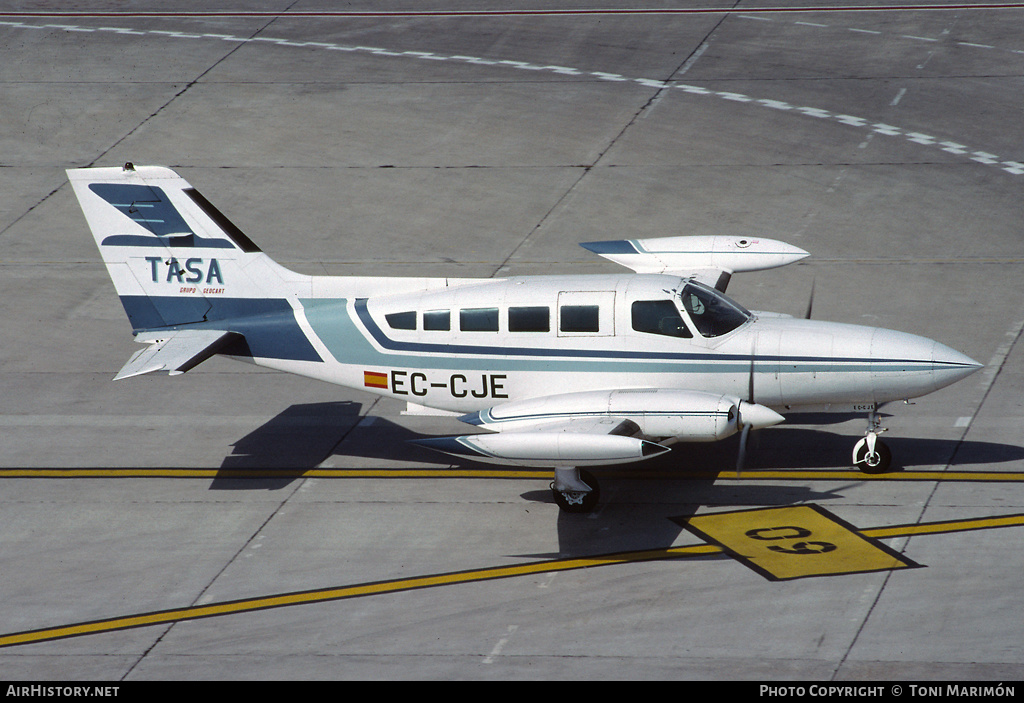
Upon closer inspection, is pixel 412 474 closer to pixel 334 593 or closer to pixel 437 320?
pixel 437 320

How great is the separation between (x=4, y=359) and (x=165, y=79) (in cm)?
1645

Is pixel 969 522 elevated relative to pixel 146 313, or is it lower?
lower

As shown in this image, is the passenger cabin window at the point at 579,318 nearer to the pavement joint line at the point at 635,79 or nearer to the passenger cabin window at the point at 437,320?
the passenger cabin window at the point at 437,320

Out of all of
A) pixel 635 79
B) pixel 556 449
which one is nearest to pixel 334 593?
pixel 556 449

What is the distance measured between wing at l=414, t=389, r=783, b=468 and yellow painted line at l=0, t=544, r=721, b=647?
134 centimetres

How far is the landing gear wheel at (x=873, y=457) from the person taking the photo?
699 inches

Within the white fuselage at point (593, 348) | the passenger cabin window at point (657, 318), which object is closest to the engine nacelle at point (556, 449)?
the white fuselage at point (593, 348)

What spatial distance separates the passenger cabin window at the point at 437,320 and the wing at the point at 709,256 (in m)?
4.00

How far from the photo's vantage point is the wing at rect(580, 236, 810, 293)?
66.9 feet

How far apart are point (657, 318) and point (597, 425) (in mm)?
2103

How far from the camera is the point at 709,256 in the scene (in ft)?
67.2

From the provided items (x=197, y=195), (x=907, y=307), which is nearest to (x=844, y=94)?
(x=907, y=307)

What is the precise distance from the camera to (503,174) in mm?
29953
